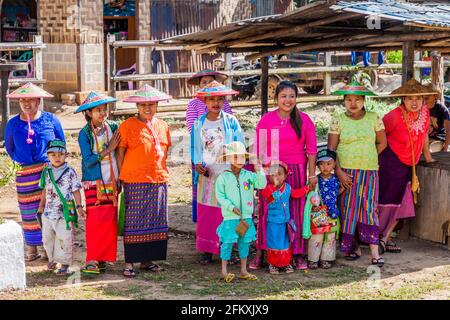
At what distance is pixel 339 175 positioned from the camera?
26.4 feet

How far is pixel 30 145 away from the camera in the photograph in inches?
322

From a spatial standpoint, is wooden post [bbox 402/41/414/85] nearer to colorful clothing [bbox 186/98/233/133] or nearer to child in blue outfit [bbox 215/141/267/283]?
colorful clothing [bbox 186/98/233/133]

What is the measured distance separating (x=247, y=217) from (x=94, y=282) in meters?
1.45

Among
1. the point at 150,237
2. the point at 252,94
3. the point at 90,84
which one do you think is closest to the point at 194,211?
the point at 150,237

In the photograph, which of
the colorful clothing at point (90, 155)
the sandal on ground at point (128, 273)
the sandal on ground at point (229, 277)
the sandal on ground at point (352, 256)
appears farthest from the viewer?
the sandal on ground at point (352, 256)

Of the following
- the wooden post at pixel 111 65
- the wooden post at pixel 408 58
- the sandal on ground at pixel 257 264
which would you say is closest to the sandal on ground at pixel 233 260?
the sandal on ground at pixel 257 264

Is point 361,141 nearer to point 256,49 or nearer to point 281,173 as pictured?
point 281,173

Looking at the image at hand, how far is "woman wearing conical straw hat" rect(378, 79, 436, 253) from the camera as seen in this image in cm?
831

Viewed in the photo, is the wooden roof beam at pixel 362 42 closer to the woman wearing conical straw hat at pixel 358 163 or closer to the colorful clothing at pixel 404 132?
the colorful clothing at pixel 404 132

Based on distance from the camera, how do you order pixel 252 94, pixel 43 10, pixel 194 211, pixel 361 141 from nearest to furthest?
pixel 361 141
pixel 194 211
pixel 43 10
pixel 252 94

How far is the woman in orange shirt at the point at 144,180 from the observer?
24.8ft

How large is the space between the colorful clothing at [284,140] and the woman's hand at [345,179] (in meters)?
0.43

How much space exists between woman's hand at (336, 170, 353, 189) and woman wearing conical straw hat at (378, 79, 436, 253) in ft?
2.08
